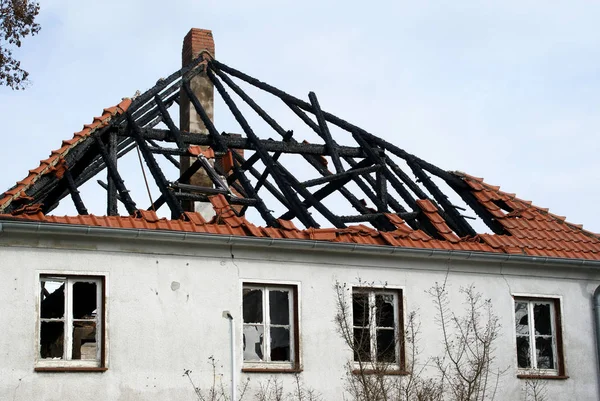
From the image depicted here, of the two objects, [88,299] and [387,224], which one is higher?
[387,224]

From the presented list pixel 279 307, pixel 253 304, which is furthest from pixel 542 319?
pixel 253 304

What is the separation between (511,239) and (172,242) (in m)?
6.19

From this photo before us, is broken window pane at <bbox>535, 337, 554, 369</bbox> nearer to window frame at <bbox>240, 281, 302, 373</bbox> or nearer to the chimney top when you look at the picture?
window frame at <bbox>240, 281, 302, 373</bbox>

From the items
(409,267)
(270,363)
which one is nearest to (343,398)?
(270,363)

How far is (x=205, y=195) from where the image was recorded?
1861 cm

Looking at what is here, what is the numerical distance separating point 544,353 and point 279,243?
206 inches

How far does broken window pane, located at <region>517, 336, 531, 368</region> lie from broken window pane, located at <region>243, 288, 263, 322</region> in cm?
460

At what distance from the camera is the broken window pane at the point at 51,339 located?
1461cm

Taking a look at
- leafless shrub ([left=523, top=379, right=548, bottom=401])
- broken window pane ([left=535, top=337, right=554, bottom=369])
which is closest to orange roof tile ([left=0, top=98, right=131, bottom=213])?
broken window pane ([left=535, top=337, right=554, bottom=369])

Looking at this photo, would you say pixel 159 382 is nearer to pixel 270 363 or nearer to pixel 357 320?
pixel 270 363

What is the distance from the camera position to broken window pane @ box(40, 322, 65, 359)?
1461 cm

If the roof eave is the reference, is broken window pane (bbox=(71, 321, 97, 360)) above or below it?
below

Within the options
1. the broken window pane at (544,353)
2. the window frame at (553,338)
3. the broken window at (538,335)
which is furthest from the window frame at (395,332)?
the broken window pane at (544,353)

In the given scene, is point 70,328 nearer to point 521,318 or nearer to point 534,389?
point 534,389
